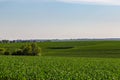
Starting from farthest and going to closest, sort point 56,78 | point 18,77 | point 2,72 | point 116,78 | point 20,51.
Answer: point 20,51 < point 2,72 < point 18,77 < point 56,78 < point 116,78

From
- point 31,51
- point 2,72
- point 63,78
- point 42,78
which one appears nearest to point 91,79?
point 63,78

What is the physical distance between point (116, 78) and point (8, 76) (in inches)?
324

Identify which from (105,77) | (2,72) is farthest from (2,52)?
(105,77)

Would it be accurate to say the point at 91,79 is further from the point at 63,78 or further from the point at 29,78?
the point at 29,78

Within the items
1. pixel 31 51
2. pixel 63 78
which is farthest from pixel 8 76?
pixel 31 51

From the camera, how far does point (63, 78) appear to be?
2002 cm

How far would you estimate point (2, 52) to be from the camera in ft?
269

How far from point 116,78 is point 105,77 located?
992mm

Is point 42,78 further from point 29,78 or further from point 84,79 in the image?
point 84,79

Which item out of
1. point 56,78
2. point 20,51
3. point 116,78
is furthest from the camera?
point 20,51

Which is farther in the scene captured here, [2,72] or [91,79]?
[2,72]

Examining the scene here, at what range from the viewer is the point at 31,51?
7838 centimetres

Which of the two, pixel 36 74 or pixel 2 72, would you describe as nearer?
pixel 36 74

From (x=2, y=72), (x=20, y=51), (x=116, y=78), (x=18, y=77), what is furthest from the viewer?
(x=20, y=51)
